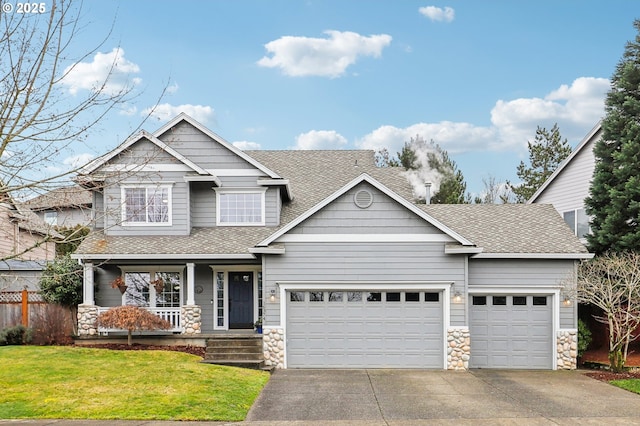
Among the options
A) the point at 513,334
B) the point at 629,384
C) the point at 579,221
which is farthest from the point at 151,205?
the point at 579,221

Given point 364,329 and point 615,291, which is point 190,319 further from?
point 615,291

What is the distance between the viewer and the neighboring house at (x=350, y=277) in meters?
16.6

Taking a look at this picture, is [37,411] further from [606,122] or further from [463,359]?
[606,122]

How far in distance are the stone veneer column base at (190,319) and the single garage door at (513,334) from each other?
27.3 ft

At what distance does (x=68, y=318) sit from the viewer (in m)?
18.3

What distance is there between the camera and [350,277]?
16656 mm

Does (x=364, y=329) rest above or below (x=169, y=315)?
Answer: below

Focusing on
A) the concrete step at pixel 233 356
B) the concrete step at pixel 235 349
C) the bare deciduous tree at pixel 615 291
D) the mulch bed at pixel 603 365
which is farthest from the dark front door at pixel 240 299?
the mulch bed at pixel 603 365

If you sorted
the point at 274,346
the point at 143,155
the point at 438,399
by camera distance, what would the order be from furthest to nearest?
the point at 143,155
the point at 274,346
the point at 438,399

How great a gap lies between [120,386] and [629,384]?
11.8 m

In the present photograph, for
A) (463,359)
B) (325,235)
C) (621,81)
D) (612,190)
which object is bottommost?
(463,359)

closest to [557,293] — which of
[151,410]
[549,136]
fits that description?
[151,410]

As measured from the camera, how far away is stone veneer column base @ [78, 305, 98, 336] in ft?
59.1

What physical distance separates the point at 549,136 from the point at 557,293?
99.7 ft
